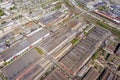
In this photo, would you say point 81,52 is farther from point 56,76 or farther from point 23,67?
point 23,67

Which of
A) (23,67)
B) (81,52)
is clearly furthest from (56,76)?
(81,52)

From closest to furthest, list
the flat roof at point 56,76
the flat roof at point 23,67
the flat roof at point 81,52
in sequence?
the flat roof at point 56,76 → the flat roof at point 23,67 → the flat roof at point 81,52

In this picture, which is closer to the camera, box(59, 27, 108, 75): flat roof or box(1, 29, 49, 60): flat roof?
box(59, 27, 108, 75): flat roof

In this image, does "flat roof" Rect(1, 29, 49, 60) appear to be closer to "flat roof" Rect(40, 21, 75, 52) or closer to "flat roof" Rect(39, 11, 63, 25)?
"flat roof" Rect(40, 21, 75, 52)

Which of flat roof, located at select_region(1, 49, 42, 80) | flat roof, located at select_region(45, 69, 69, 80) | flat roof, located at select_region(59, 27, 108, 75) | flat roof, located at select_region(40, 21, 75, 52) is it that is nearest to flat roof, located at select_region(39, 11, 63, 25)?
flat roof, located at select_region(40, 21, 75, 52)

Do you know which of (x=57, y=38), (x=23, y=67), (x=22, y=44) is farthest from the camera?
(x=57, y=38)

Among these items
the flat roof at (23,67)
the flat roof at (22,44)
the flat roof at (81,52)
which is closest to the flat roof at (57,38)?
the flat roof at (22,44)

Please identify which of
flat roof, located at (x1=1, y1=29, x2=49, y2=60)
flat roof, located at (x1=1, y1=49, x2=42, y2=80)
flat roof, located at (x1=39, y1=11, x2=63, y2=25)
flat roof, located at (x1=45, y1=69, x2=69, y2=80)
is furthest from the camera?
flat roof, located at (x1=39, y1=11, x2=63, y2=25)

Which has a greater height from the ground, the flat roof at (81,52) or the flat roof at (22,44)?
the flat roof at (22,44)

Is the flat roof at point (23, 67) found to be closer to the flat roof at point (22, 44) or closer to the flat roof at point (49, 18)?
the flat roof at point (22, 44)

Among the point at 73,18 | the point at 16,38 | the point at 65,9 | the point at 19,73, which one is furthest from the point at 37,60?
the point at 65,9

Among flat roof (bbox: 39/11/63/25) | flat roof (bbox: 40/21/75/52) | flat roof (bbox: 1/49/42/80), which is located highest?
flat roof (bbox: 39/11/63/25)
